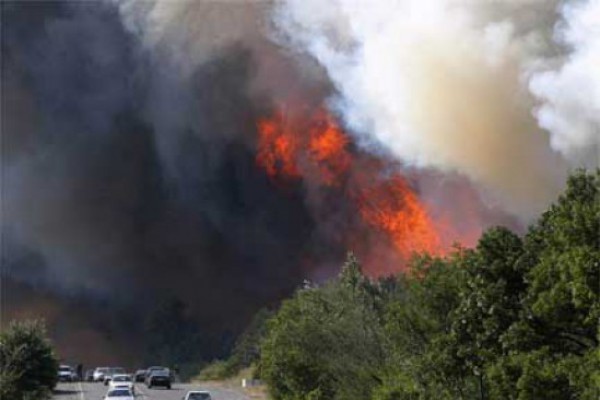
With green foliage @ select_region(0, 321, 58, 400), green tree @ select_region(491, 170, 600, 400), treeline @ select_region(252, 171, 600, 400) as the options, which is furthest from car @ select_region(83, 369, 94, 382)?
green tree @ select_region(491, 170, 600, 400)

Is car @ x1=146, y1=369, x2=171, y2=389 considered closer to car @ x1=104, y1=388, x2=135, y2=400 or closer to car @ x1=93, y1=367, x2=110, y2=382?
car @ x1=93, y1=367, x2=110, y2=382

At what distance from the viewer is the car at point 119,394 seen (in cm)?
5691

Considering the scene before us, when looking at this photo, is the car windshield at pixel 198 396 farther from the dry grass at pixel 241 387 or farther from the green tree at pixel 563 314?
the green tree at pixel 563 314

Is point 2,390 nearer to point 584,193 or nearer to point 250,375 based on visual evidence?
point 584,193

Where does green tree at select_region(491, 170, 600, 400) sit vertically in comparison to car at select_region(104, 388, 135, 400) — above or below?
below

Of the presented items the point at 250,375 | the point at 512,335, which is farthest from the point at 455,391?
the point at 250,375

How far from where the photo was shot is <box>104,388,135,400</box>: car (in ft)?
187

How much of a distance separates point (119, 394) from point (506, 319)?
32.3 m

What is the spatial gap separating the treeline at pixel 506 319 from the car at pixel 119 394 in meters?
15.8

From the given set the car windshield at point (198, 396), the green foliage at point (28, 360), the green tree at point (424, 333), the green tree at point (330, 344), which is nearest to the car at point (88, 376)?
the green foliage at point (28, 360)

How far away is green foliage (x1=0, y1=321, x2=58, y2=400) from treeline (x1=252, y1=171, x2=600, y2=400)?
2313 centimetres

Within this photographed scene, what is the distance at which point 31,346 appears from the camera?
6469 cm

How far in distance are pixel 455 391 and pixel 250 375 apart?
60.0 m

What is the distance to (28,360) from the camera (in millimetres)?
63656
